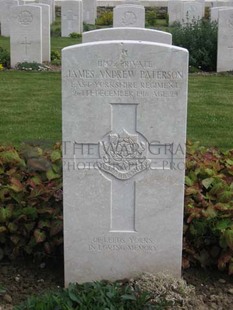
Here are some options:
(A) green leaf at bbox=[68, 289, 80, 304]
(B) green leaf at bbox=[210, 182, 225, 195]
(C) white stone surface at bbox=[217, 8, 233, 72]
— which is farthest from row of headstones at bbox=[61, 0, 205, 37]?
(A) green leaf at bbox=[68, 289, 80, 304]

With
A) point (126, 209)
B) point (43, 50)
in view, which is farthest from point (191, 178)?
point (43, 50)

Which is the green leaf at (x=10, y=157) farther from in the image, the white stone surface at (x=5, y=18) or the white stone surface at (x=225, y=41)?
the white stone surface at (x=5, y=18)

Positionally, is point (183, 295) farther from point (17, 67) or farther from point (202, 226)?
point (17, 67)

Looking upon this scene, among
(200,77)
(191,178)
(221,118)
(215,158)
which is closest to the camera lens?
(191,178)

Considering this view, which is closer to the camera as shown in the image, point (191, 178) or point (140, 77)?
point (140, 77)

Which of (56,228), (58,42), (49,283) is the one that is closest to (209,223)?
(56,228)

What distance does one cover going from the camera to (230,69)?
13617mm

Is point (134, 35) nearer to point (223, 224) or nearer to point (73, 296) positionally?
point (223, 224)

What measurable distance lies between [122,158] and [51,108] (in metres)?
5.68

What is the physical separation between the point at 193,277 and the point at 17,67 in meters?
9.80

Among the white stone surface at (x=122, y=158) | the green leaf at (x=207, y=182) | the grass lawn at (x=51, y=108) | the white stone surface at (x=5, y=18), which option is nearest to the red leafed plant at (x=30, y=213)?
the white stone surface at (x=122, y=158)

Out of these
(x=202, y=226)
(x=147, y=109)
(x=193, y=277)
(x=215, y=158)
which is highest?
(x=147, y=109)

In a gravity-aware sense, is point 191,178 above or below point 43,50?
below

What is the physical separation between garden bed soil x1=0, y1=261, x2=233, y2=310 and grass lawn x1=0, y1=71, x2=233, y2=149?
10.9ft
